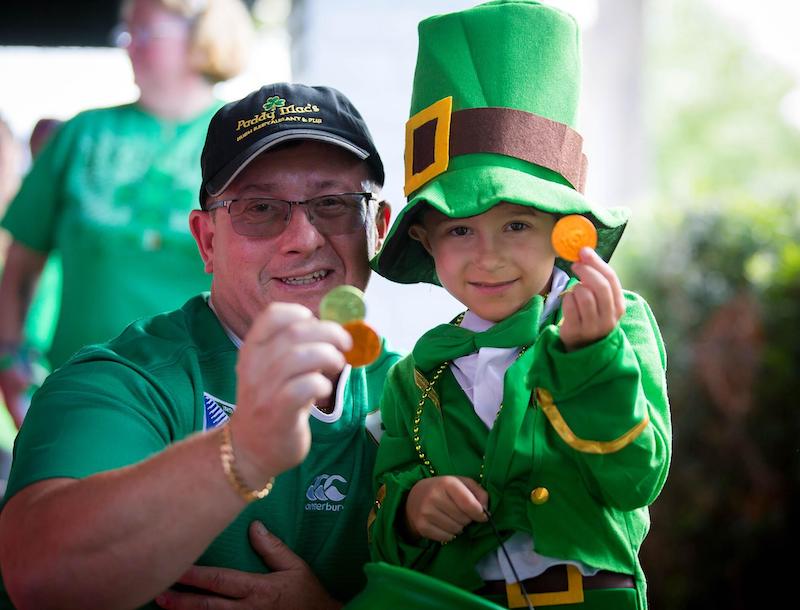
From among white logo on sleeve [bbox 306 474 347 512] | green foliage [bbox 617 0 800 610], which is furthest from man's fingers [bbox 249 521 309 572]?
green foliage [bbox 617 0 800 610]

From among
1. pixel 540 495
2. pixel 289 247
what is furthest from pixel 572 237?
pixel 289 247

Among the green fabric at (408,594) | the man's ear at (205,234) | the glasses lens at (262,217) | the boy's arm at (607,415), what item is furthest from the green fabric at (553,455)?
the man's ear at (205,234)

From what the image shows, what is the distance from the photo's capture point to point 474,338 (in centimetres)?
244

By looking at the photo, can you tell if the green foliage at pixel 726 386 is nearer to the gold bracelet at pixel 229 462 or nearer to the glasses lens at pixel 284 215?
the glasses lens at pixel 284 215

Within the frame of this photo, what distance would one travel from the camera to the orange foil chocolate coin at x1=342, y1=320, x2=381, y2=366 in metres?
2.06

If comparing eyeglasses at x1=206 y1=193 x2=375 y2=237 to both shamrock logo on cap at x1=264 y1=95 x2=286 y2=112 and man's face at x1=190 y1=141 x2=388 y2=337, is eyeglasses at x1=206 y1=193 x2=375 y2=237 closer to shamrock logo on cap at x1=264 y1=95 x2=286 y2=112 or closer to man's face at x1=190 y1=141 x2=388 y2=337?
man's face at x1=190 y1=141 x2=388 y2=337

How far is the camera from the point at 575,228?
2178mm

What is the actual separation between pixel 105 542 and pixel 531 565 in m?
0.84

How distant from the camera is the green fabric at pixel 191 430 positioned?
2422 millimetres

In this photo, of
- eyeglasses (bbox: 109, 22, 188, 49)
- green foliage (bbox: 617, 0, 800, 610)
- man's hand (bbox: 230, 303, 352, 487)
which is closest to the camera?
man's hand (bbox: 230, 303, 352, 487)

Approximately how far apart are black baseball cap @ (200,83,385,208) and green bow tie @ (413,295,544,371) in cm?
65

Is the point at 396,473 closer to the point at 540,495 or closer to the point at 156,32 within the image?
the point at 540,495

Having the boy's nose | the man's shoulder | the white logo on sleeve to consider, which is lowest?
the white logo on sleeve

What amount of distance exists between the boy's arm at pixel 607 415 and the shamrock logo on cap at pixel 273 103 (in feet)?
3.50
